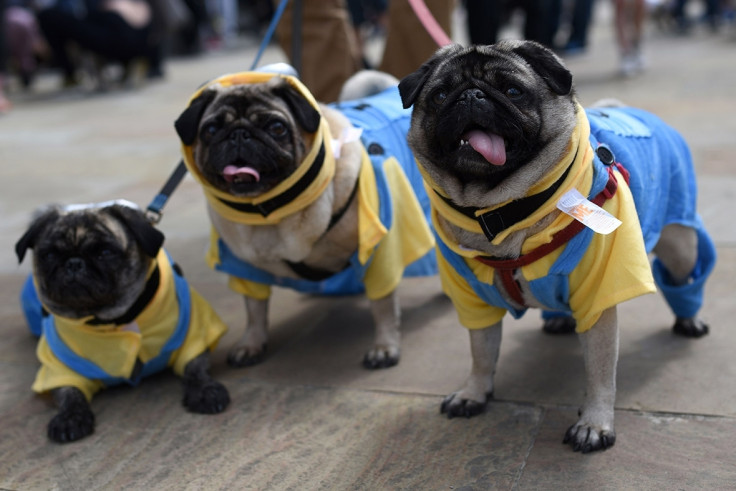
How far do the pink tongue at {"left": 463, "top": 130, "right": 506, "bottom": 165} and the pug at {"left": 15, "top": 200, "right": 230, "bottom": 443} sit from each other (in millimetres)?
1553

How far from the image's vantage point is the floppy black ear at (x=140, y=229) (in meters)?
3.64

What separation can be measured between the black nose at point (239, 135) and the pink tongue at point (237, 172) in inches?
4.8

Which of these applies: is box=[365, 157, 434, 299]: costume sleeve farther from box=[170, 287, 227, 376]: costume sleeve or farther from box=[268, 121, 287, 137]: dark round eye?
box=[170, 287, 227, 376]: costume sleeve

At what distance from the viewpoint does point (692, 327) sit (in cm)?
392

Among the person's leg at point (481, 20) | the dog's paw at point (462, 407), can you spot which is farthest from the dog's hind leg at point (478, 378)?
the person's leg at point (481, 20)

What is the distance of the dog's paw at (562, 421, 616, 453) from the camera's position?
3.03 m

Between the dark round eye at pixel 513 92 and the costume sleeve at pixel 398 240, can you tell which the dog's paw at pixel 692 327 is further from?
the dark round eye at pixel 513 92

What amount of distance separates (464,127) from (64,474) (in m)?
2.03

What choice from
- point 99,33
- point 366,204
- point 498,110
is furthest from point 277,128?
point 99,33

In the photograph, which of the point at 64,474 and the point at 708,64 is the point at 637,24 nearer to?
the point at 708,64

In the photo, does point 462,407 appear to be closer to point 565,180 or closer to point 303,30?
point 565,180

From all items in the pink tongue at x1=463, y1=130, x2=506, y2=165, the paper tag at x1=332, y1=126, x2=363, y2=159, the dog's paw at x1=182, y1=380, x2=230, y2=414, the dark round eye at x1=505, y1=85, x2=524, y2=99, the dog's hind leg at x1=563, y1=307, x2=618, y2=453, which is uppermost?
the dark round eye at x1=505, y1=85, x2=524, y2=99

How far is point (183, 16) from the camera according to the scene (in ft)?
54.7

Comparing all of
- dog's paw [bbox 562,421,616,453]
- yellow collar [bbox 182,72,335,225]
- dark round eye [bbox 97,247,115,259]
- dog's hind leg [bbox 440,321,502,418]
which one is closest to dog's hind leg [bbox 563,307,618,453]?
dog's paw [bbox 562,421,616,453]
